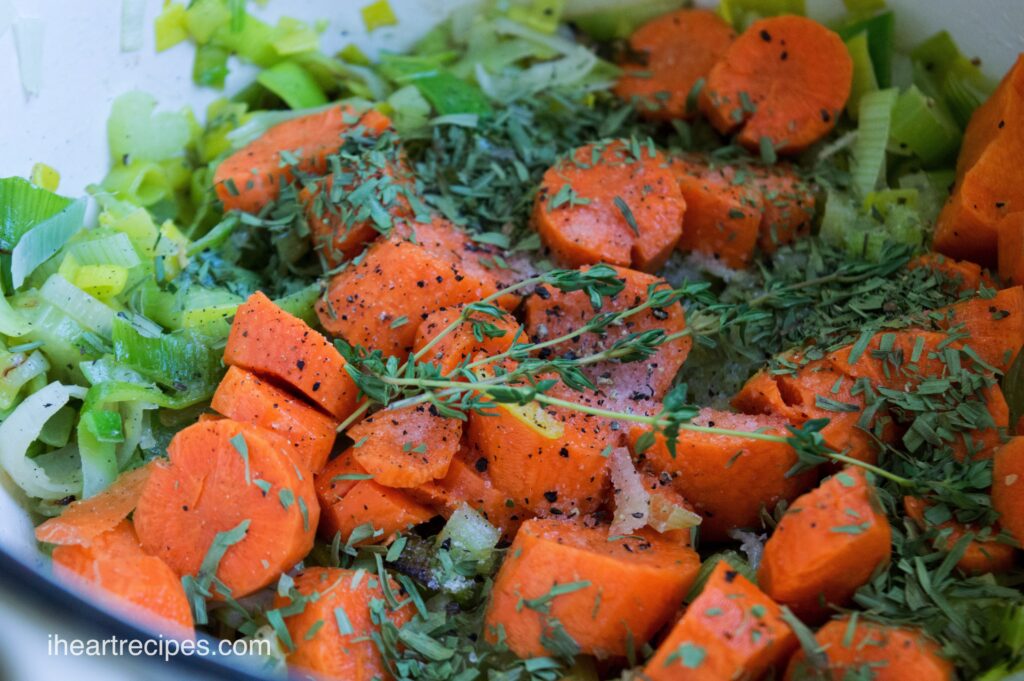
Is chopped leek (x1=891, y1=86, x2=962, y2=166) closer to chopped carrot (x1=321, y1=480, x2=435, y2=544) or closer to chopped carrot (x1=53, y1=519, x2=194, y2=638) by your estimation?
chopped carrot (x1=321, y1=480, x2=435, y2=544)

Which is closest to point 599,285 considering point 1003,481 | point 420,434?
point 420,434

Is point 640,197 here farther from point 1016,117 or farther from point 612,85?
point 1016,117

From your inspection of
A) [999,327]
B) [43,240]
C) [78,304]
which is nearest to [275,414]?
[78,304]

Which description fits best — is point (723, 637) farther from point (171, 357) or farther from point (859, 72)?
point (859, 72)

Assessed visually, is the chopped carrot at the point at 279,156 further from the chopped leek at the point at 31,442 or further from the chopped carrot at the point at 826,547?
the chopped carrot at the point at 826,547

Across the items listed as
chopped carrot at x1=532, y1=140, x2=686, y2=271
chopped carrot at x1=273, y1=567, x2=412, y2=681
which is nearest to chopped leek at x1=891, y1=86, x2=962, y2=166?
chopped carrot at x1=532, y1=140, x2=686, y2=271
